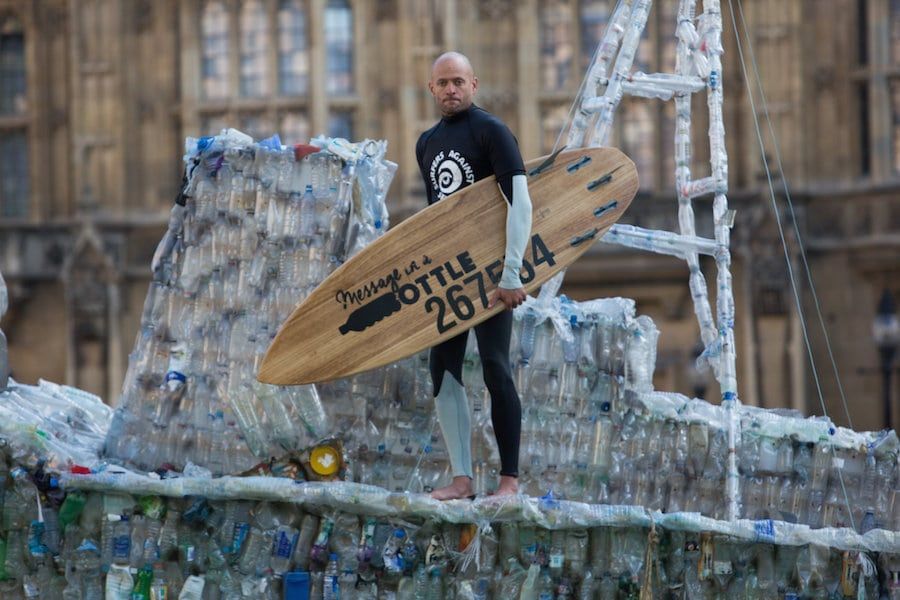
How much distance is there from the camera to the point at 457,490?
6195 millimetres

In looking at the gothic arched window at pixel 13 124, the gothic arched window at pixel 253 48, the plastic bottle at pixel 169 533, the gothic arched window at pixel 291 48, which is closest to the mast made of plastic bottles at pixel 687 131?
the plastic bottle at pixel 169 533

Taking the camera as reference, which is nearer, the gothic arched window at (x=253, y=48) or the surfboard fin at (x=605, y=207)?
the surfboard fin at (x=605, y=207)

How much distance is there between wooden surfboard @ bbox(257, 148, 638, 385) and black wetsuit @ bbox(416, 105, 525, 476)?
3.4 inches

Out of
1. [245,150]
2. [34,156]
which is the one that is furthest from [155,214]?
[245,150]

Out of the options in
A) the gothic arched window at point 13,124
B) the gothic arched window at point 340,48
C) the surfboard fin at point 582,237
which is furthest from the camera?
the gothic arched window at point 13,124

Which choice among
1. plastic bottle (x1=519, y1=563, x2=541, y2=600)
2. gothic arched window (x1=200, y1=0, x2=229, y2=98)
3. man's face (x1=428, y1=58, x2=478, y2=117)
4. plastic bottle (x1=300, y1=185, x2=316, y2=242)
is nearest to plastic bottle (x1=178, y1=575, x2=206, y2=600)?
plastic bottle (x1=519, y1=563, x2=541, y2=600)

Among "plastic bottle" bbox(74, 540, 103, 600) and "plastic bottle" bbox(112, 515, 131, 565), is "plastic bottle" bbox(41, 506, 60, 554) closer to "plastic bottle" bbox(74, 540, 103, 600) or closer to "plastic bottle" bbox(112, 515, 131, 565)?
"plastic bottle" bbox(74, 540, 103, 600)

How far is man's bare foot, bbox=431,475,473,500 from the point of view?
6152mm

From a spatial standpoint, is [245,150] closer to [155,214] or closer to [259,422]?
[259,422]

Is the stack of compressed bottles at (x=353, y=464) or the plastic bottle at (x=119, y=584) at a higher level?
the stack of compressed bottles at (x=353, y=464)

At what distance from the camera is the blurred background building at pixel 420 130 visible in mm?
21484

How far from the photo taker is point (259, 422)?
6.67 m

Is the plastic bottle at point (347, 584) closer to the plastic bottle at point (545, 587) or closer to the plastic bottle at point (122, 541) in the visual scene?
the plastic bottle at point (545, 587)

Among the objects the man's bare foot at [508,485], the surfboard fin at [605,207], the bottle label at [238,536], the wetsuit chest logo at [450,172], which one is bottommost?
the bottle label at [238,536]
